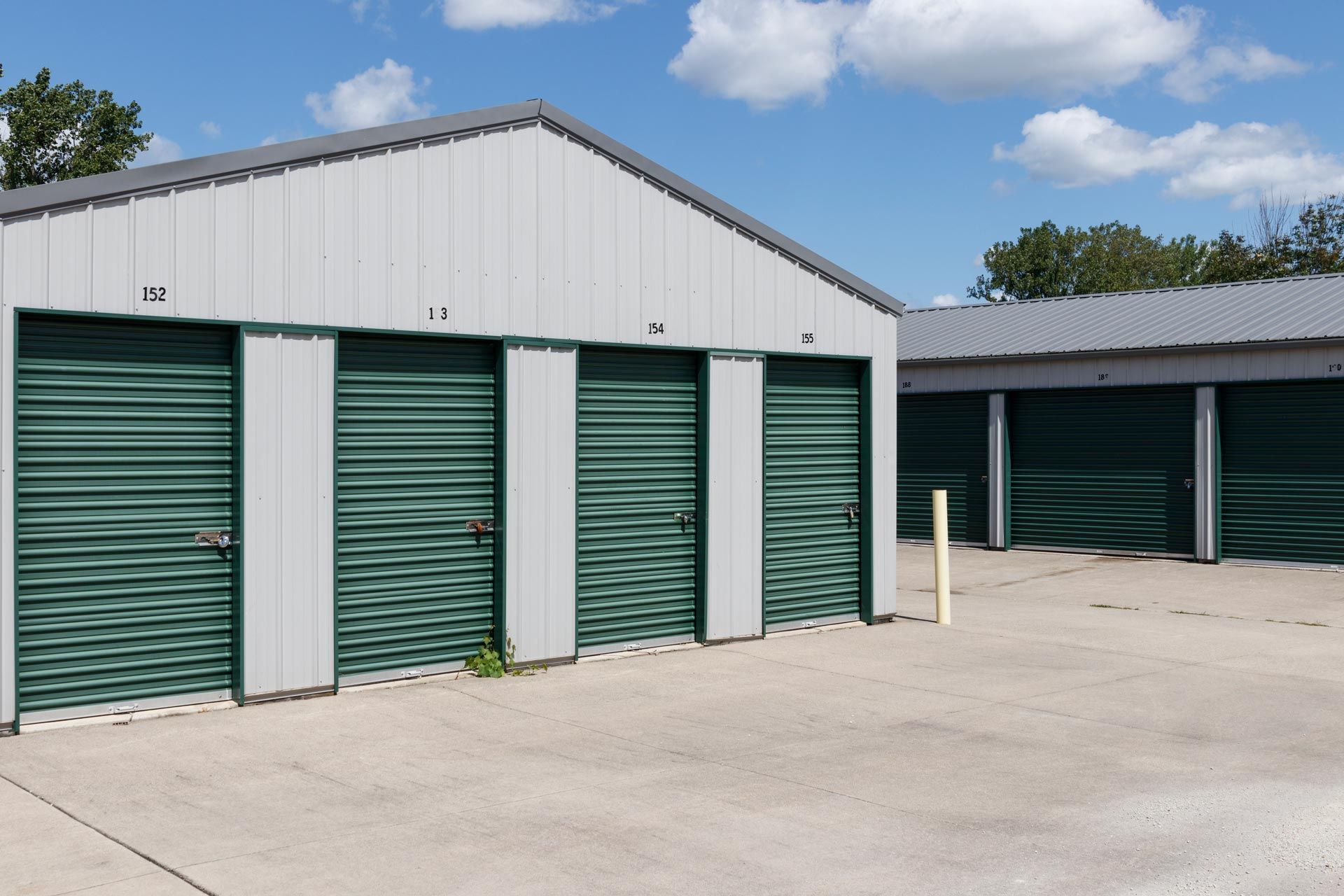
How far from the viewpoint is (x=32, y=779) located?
725 centimetres

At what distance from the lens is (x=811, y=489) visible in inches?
523

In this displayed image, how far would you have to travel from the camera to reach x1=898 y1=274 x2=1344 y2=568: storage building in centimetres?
1884

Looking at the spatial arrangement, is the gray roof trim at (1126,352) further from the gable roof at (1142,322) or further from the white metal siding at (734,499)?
the white metal siding at (734,499)

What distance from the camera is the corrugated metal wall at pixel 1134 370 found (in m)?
18.5

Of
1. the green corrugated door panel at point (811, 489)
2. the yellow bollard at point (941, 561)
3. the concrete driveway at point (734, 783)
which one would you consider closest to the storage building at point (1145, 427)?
the yellow bollard at point (941, 561)

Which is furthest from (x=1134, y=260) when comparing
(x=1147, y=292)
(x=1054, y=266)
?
(x=1147, y=292)

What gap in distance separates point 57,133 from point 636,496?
3976 cm

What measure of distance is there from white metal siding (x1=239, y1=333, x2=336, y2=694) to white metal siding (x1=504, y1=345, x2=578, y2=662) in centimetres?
161

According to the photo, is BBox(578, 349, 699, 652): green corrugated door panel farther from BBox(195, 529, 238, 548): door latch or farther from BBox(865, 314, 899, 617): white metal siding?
BBox(195, 529, 238, 548): door latch

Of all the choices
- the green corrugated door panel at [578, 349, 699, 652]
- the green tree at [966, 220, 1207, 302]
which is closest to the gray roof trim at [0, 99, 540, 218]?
the green corrugated door panel at [578, 349, 699, 652]

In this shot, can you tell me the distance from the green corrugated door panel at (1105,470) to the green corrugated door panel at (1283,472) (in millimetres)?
618

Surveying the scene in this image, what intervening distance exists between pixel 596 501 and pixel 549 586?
0.93m

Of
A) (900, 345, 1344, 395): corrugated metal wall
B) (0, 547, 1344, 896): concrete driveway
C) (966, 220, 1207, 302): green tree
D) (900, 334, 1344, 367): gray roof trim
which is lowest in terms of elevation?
(0, 547, 1344, 896): concrete driveway

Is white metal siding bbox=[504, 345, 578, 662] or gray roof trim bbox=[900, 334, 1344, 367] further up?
gray roof trim bbox=[900, 334, 1344, 367]
